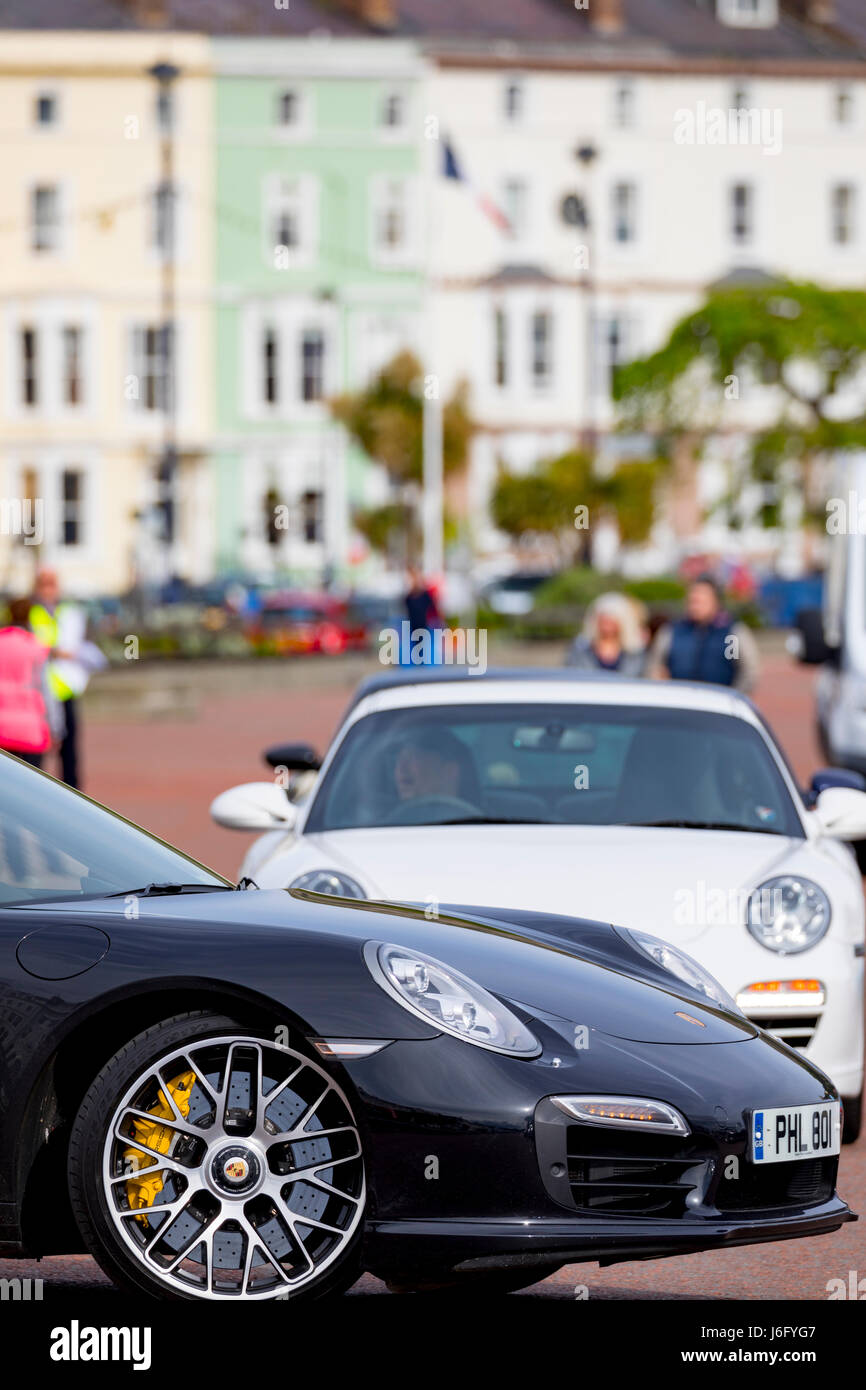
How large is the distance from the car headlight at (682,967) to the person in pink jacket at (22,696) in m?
9.13

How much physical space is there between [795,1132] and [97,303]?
70.7 metres

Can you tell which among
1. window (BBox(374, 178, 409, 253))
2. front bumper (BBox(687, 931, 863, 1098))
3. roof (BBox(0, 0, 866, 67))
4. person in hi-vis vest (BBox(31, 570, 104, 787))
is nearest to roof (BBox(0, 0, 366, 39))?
roof (BBox(0, 0, 866, 67))

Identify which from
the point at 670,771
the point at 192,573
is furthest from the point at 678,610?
the point at 670,771

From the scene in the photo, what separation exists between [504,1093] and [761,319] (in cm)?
5474

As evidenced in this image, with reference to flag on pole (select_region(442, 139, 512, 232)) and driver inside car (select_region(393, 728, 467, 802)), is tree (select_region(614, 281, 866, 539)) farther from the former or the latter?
driver inside car (select_region(393, 728, 467, 802))

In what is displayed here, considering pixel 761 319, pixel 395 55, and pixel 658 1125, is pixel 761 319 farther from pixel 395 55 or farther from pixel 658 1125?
pixel 658 1125

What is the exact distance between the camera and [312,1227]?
4.98 metres

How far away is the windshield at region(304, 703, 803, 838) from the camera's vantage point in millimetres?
8172

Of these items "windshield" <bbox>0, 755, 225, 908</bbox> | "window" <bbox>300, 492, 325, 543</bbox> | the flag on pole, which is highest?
the flag on pole

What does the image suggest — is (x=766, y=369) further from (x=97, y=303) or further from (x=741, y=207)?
(x=97, y=303)

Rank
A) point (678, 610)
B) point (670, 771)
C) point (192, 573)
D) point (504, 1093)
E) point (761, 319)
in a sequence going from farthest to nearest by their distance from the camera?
point (192, 573) → point (761, 319) → point (678, 610) → point (670, 771) → point (504, 1093)

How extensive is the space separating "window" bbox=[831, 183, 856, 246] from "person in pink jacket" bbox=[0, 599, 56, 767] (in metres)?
68.5

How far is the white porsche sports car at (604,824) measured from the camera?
7.22m

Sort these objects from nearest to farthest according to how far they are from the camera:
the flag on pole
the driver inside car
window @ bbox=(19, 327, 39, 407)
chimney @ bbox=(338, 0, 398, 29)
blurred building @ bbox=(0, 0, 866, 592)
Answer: the driver inside car < the flag on pole < blurred building @ bbox=(0, 0, 866, 592) < window @ bbox=(19, 327, 39, 407) < chimney @ bbox=(338, 0, 398, 29)
